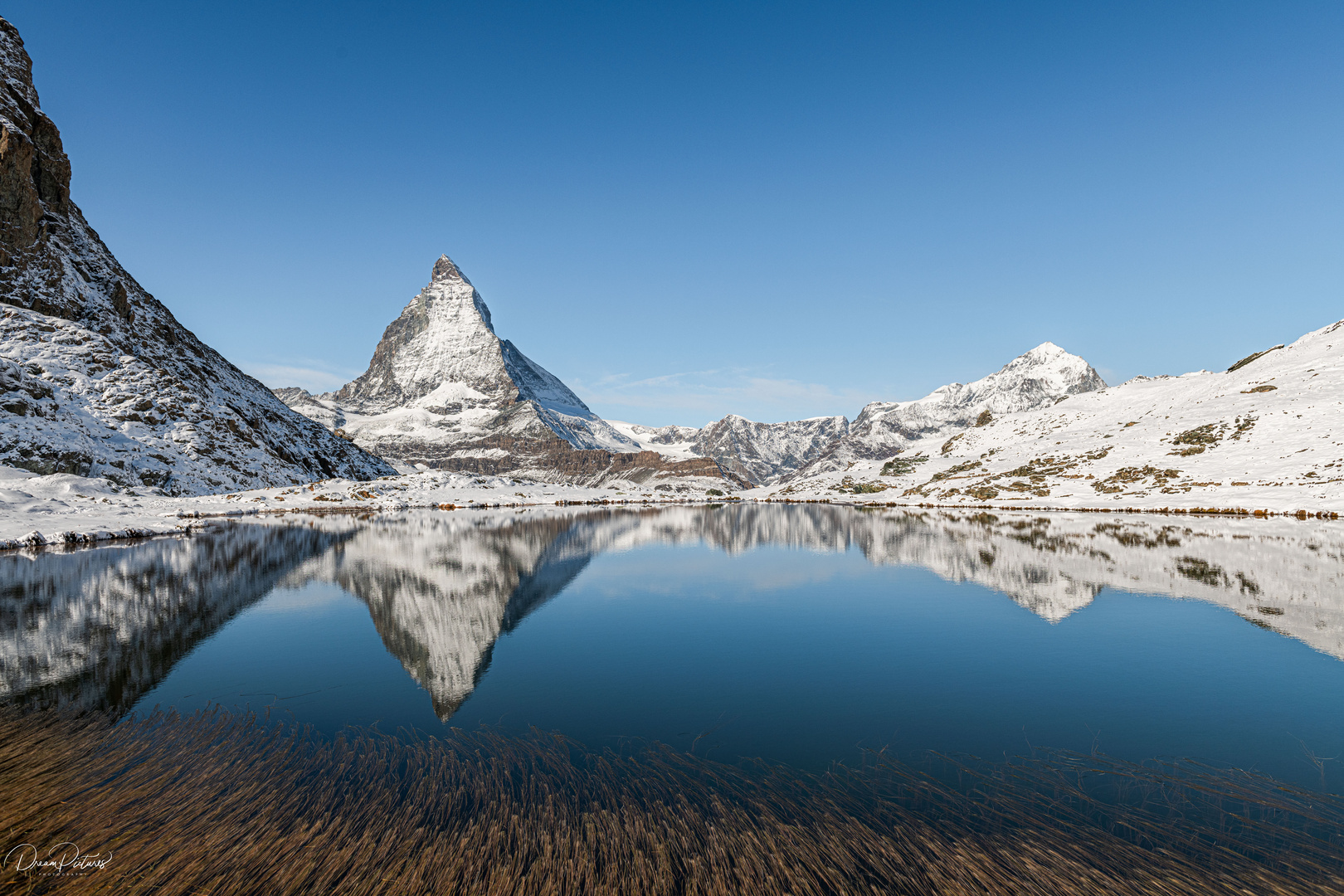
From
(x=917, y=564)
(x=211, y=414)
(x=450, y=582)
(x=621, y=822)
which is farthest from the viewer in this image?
(x=211, y=414)

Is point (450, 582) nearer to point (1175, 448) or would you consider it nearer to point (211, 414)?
point (211, 414)

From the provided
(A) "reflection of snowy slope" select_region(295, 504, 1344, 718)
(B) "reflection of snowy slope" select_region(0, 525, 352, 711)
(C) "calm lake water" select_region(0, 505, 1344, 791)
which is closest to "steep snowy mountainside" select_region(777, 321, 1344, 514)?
(A) "reflection of snowy slope" select_region(295, 504, 1344, 718)

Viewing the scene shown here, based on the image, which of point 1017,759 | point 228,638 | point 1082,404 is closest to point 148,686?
point 228,638

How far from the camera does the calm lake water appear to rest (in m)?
11.9

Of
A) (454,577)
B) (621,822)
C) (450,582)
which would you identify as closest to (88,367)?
(454,577)

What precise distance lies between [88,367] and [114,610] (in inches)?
3350

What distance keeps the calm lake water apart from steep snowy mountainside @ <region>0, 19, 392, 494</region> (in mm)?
48625

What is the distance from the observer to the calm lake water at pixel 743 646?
11.9 m

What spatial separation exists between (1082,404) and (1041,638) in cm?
14518

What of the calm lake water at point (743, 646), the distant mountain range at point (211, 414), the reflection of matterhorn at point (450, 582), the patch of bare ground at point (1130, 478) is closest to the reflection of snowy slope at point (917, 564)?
the reflection of matterhorn at point (450, 582)

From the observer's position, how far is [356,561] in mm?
35188

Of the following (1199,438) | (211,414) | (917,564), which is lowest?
A: (917,564)

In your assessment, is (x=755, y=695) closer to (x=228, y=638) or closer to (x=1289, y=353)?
(x=228, y=638)

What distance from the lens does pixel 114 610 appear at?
21.1m
